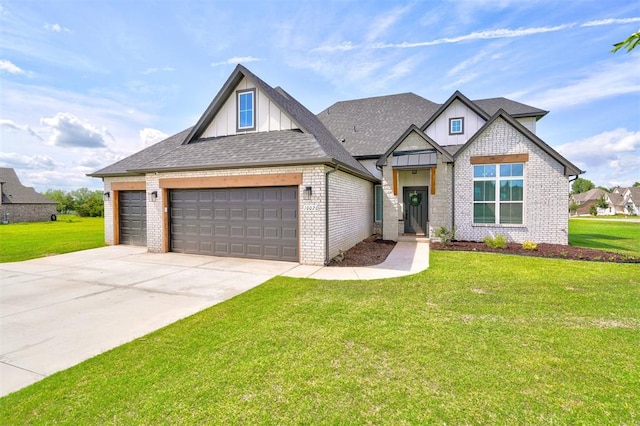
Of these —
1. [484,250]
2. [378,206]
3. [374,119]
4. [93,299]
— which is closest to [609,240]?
[484,250]

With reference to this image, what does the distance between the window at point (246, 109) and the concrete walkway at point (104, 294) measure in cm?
549

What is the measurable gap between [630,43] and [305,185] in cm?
727

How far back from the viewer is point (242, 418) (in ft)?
8.14

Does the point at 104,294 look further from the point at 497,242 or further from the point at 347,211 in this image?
the point at 497,242

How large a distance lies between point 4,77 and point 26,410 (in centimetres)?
1093

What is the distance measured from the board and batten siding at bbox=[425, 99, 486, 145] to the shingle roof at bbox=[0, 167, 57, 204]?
4982 cm

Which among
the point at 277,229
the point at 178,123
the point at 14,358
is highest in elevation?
the point at 178,123

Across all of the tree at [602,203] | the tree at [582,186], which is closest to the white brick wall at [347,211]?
the tree at [602,203]

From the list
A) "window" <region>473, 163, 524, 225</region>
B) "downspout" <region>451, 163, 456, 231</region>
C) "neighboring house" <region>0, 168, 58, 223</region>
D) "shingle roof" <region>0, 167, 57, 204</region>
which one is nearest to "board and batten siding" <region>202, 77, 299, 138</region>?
"downspout" <region>451, 163, 456, 231</region>

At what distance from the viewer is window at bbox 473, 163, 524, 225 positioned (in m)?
12.0

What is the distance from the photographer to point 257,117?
11.5 m

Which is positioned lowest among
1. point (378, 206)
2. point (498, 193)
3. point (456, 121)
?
point (378, 206)

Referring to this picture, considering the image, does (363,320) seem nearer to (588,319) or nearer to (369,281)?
(369,281)

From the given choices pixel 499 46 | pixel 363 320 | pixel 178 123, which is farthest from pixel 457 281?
pixel 178 123
